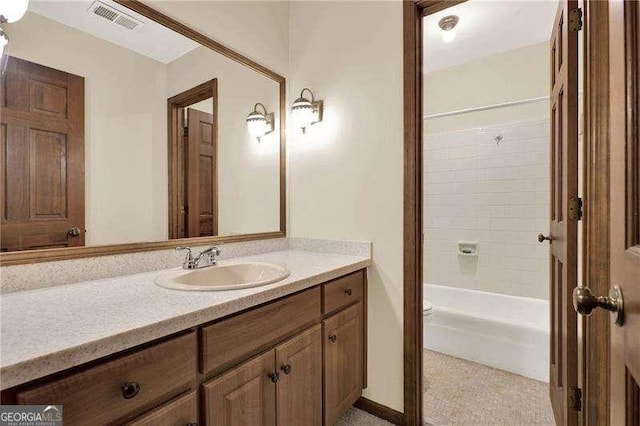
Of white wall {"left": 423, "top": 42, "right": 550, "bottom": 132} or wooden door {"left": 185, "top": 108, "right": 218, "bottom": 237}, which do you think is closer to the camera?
wooden door {"left": 185, "top": 108, "right": 218, "bottom": 237}

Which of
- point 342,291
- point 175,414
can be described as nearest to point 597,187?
point 342,291

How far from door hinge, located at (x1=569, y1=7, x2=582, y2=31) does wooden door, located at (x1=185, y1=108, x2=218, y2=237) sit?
158 centimetres

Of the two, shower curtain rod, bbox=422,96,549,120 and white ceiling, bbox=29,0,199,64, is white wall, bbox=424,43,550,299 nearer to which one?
shower curtain rod, bbox=422,96,549,120

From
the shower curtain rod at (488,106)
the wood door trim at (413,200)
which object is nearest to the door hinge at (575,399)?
the wood door trim at (413,200)

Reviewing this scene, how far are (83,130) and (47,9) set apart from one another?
41 cm

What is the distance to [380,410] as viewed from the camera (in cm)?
166

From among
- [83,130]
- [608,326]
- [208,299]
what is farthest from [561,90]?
[83,130]

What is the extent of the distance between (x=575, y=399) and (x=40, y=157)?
6.73ft

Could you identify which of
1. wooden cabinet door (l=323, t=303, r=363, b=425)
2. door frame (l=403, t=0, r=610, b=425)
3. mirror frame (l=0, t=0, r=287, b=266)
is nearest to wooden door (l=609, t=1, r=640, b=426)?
door frame (l=403, t=0, r=610, b=425)

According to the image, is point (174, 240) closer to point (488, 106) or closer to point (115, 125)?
point (115, 125)

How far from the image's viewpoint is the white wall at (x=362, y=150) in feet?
5.38

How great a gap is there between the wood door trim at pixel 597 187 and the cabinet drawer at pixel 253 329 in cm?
89

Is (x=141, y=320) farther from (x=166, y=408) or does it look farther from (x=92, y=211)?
(x=92, y=211)

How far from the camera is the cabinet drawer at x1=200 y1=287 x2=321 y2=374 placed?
897mm
